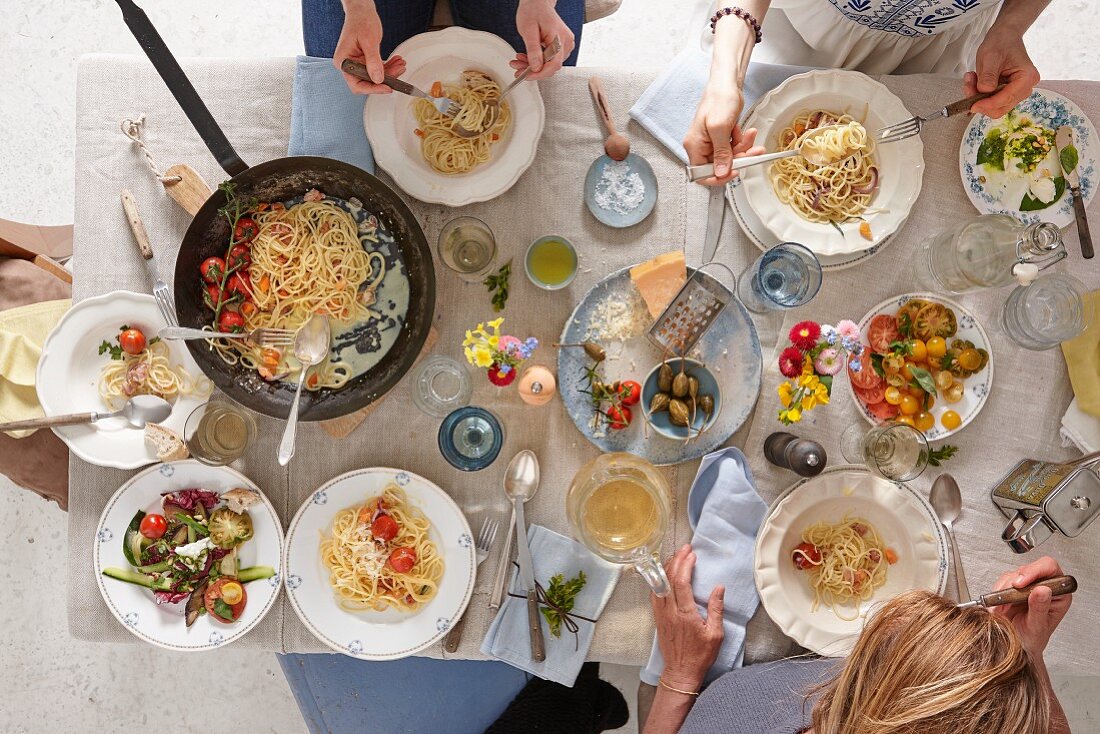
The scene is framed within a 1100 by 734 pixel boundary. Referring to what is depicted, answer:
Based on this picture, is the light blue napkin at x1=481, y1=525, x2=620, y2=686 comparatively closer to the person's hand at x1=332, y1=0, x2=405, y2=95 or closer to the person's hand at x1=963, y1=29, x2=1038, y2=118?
the person's hand at x1=332, y1=0, x2=405, y2=95

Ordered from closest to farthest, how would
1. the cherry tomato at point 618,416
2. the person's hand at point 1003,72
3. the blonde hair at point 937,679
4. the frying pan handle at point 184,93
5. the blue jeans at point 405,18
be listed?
the blonde hair at point 937,679 → the frying pan handle at point 184,93 → the person's hand at point 1003,72 → the cherry tomato at point 618,416 → the blue jeans at point 405,18


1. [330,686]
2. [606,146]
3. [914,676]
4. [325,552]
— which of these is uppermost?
[606,146]

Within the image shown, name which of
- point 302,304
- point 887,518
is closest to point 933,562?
point 887,518

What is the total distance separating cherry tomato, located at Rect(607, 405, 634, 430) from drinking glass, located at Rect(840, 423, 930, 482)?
61 cm

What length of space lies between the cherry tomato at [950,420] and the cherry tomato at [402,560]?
146cm

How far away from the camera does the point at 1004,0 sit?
1.89 m

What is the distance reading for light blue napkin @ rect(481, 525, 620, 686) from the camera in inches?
75.9

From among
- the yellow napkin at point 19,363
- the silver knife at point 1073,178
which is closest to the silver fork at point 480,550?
the yellow napkin at point 19,363

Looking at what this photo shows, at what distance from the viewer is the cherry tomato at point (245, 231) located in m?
1.84

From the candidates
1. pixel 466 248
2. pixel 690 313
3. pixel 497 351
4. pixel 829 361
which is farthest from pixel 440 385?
pixel 829 361

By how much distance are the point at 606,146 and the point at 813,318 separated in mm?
741

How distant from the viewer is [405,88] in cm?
176

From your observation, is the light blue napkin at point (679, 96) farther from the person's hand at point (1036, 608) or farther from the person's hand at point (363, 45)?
the person's hand at point (1036, 608)

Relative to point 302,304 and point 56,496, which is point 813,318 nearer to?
point 302,304
